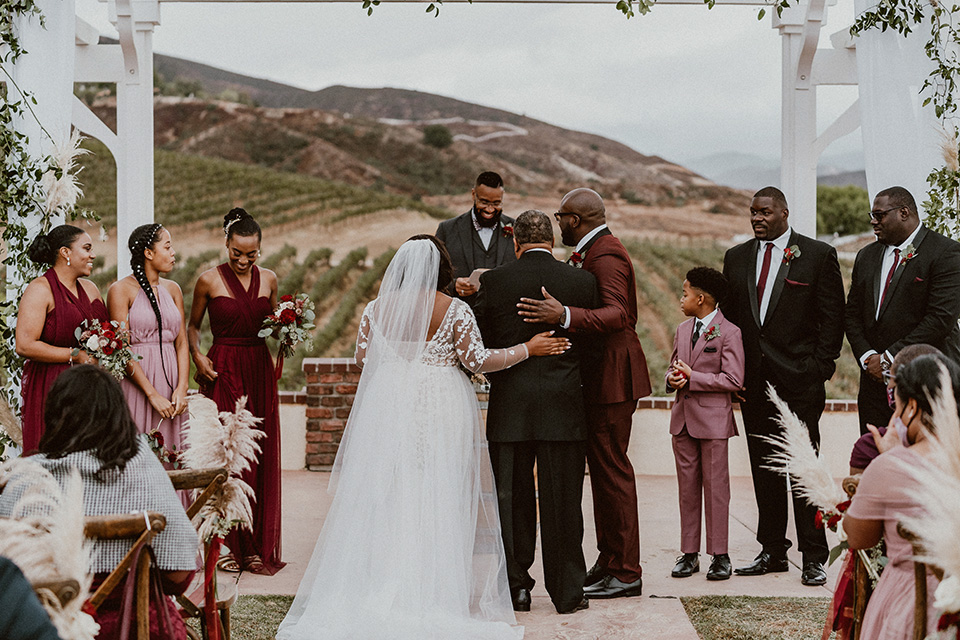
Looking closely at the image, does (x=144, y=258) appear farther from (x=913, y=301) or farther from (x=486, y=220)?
(x=913, y=301)

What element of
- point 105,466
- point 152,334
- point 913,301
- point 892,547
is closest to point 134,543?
point 105,466

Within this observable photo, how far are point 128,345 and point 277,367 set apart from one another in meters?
0.86

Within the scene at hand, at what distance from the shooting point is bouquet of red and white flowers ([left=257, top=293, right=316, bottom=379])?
4895mm

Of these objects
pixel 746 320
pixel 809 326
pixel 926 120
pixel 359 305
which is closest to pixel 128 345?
pixel 746 320

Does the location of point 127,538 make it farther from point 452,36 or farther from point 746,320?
point 452,36

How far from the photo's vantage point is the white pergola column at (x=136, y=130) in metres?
5.91

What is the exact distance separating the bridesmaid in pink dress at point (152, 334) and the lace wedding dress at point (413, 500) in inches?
41.3

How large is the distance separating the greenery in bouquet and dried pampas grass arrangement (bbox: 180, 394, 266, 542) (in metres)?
1.74

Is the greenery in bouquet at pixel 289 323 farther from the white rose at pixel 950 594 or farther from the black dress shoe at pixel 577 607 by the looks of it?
the white rose at pixel 950 594

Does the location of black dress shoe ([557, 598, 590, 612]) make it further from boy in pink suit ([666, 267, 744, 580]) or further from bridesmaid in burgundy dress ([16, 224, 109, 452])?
bridesmaid in burgundy dress ([16, 224, 109, 452])

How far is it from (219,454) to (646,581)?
8.38 ft

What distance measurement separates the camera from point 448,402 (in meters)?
4.09

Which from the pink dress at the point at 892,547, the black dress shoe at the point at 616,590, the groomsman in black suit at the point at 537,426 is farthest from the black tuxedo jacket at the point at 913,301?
the pink dress at the point at 892,547

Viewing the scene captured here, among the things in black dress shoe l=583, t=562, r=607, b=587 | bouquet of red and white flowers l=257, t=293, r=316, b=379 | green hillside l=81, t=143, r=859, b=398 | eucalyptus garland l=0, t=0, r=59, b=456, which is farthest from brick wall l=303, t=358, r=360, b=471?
green hillside l=81, t=143, r=859, b=398
